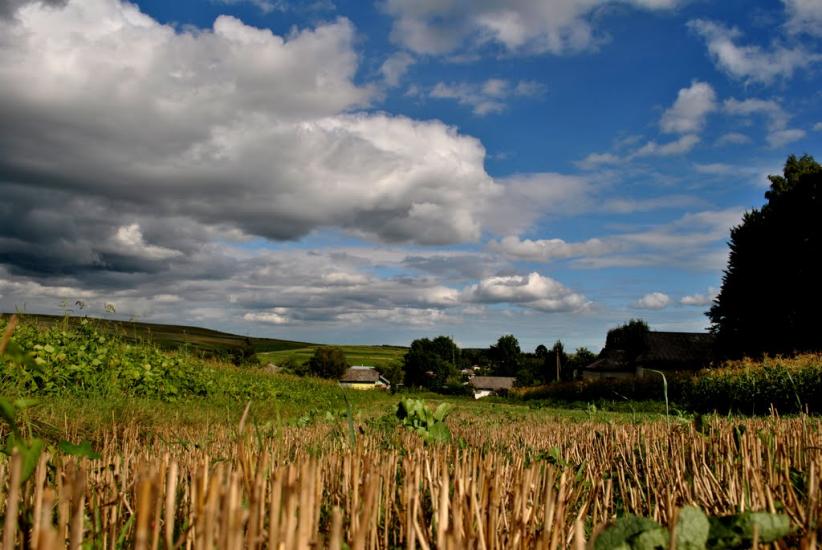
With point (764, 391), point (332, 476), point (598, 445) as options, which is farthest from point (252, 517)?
point (764, 391)

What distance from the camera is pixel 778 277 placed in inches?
1438

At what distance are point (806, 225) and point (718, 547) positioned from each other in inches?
1621

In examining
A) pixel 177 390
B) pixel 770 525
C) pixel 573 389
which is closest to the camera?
pixel 770 525

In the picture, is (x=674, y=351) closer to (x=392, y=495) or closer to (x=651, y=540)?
(x=392, y=495)

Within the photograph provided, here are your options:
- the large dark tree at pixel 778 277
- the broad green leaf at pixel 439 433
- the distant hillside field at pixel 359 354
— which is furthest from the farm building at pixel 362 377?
the broad green leaf at pixel 439 433

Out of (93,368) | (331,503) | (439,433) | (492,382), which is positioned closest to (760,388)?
(439,433)

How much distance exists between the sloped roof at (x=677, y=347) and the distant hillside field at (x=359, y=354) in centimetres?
6626

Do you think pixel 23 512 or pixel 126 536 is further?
pixel 126 536

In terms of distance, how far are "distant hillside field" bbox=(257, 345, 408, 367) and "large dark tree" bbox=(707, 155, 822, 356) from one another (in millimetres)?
81202

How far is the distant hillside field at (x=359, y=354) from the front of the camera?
11439 cm

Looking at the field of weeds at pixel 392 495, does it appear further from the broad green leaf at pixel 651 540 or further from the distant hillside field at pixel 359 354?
the distant hillside field at pixel 359 354

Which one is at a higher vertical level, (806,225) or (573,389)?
(806,225)

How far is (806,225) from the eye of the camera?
35625mm

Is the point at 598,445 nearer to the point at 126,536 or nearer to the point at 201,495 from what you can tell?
the point at 126,536
